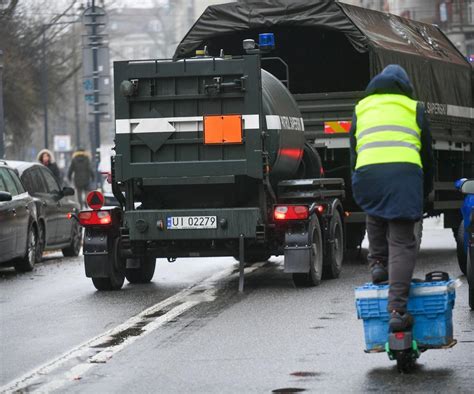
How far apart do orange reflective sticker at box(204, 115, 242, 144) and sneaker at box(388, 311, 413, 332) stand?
6.72 metres

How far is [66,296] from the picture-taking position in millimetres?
15727

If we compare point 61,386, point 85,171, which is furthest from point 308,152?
point 85,171

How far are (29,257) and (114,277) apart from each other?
433 cm

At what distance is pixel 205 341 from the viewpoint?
11008mm

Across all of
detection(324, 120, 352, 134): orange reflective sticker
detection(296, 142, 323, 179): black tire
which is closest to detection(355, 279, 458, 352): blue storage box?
detection(296, 142, 323, 179): black tire

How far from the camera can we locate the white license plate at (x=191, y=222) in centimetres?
1538

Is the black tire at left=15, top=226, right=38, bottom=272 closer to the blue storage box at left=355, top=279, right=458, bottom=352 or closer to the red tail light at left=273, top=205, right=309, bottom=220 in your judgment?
the red tail light at left=273, top=205, right=309, bottom=220

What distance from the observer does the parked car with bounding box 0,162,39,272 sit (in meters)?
18.9

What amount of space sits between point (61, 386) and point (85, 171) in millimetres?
31689

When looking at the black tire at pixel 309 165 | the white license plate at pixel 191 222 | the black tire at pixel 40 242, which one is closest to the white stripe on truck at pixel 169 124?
the white license plate at pixel 191 222

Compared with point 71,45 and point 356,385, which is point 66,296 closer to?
point 356,385

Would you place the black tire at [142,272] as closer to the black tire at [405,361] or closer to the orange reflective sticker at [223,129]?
the orange reflective sticker at [223,129]

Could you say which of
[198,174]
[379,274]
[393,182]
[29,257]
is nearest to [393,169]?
[393,182]

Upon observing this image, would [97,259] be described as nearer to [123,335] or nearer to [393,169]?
[123,335]
